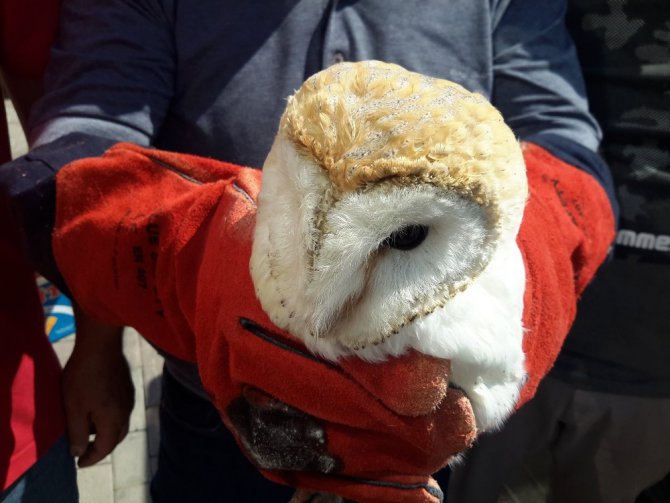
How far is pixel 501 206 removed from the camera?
41cm

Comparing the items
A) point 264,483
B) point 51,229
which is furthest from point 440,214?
point 264,483

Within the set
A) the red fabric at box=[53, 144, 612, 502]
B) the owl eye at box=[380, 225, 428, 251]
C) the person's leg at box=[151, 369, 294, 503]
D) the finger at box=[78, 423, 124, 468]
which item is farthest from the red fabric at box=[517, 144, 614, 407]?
the finger at box=[78, 423, 124, 468]

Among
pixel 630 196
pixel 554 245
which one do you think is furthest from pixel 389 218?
pixel 630 196

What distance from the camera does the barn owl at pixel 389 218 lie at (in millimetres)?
372

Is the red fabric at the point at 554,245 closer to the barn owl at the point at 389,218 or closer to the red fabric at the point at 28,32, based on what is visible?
the barn owl at the point at 389,218

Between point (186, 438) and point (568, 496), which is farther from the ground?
point (186, 438)

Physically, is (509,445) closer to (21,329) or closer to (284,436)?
(284,436)

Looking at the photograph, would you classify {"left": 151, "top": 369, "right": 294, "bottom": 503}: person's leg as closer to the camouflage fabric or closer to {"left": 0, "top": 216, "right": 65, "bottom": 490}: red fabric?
{"left": 0, "top": 216, "right": 65, "bottom": 490}: red fabric

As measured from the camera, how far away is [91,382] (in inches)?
33.1

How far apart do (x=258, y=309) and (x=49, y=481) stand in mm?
496

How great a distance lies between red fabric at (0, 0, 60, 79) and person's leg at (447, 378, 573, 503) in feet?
3.16

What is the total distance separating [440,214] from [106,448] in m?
0.71

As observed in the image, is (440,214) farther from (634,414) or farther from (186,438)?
(634,414)

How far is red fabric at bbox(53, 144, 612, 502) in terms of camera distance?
1.71 feet
